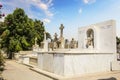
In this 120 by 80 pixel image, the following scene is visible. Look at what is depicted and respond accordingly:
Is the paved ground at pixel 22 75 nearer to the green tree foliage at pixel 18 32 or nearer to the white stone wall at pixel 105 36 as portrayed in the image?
the white stone wall at pixel 105 36

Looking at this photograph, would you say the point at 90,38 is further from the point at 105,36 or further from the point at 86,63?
the point at 86,63

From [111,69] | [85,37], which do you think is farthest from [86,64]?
[85,37]

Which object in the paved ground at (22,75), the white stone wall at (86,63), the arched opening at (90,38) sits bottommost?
the paved ground at (22,75)

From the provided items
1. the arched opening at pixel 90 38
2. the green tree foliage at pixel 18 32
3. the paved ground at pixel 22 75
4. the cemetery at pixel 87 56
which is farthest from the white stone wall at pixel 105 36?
the green tree foliage at pixel 18 32

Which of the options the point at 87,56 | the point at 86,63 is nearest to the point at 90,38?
the point at 87,56

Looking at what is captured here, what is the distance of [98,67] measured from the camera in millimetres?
13375

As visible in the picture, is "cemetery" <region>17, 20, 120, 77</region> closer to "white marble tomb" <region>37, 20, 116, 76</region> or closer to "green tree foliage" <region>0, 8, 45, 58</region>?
"white marble tomb" <region>37, 20, 116, 76</region>

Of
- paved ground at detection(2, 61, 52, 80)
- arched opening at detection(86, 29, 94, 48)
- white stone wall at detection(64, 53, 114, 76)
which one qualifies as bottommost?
paved ground at detection(2, 61, 52, 80)

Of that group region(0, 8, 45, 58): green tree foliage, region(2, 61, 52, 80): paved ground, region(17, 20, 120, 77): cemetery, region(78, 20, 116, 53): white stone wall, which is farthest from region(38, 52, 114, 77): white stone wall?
region(0, 8, 45, 58): green tree foliage

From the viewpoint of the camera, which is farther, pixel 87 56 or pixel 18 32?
pixel 18 32

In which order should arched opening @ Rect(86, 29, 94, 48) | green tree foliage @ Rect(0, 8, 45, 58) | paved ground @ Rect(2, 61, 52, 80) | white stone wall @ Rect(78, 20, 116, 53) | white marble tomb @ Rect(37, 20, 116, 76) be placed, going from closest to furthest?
paved ground @ Rect(2, 61, 52, 80)
white marble tomb @ Rect(37, 20, 116, 76)
white stone wall @ Rect(78, 20, 116, 53)
arched opening @ Rect(86, 29, 94, 48)
green tree foliage @ Rect(0, 8, 45, 58)

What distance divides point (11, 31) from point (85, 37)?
63.8 ft

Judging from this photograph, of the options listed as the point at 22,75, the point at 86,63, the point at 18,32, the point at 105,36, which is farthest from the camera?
the point at 18,32

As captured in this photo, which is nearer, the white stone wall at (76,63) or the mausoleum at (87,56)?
the white stone wall at (76,63)
